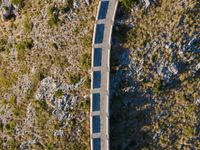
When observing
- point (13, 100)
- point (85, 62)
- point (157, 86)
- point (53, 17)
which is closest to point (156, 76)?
point (157, 86)

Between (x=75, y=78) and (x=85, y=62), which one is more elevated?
(x=85, y=62)

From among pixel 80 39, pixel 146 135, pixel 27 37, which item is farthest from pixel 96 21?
pixel 146 135

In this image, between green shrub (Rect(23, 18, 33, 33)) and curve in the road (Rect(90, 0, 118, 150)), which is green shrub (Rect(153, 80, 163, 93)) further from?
green shrub (Rect(23, 18, 33, 33))

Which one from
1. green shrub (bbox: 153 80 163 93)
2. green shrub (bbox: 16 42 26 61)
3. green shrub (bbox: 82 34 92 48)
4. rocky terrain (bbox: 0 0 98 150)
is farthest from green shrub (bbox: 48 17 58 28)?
green shrub (bbox: 153 80 163 93)

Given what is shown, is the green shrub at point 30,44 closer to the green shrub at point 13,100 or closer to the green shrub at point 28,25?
the green shrub at point 28,25

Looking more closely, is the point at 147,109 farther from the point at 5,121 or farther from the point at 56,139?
the point at 5,121

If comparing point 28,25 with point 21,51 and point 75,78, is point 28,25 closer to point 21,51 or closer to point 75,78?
point 21,51
